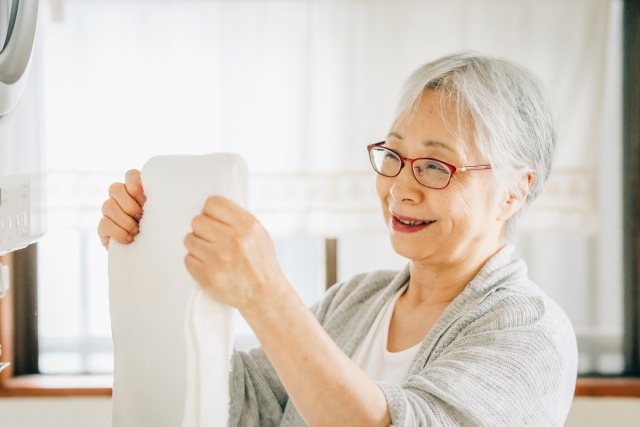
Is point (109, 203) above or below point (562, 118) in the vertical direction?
below

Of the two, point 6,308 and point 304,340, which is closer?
point 304,340

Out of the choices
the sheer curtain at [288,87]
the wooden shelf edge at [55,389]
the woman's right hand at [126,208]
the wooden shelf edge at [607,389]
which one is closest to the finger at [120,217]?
the woman's right hand at [126,208]

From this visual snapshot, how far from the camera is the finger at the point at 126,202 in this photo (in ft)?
2.66

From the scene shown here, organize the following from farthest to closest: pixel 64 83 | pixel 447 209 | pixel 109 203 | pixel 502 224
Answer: pixel 64 83, pixel 502 224, pixel 447 209, pixel 109 203

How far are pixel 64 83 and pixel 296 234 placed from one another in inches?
35.5

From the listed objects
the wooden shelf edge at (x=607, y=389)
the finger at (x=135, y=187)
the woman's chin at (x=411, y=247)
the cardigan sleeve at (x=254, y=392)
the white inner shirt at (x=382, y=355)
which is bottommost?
the wooden shelf edge at (x=607, y=389)

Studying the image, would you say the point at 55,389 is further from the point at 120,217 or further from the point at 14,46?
the point at 14,46

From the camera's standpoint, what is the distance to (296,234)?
1871mm

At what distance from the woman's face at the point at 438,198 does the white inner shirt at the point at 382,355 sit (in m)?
0.18

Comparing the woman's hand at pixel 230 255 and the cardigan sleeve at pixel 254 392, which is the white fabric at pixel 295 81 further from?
the woman's hand at pixel 230 255

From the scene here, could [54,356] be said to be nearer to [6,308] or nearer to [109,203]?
[6,308]

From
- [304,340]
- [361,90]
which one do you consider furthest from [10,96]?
[361,90]

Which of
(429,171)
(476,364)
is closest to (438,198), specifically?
(429,171)

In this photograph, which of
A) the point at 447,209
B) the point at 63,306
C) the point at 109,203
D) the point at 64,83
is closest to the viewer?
the point at 109,203
